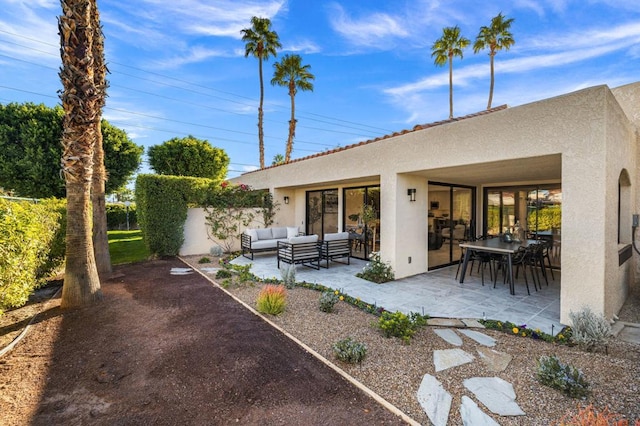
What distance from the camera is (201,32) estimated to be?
12633 mm

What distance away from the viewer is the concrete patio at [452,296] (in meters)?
5.04

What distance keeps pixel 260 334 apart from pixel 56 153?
15.1 metres

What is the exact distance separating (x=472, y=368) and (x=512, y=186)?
828cm

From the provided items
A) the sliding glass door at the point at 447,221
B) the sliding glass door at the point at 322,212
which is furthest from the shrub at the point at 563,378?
the sliding glass door at the point at 322,212

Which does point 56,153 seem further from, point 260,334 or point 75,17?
point 260,334

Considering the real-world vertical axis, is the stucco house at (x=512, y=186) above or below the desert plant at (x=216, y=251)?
above

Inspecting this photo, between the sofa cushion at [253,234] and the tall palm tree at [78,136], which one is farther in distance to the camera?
the sofa cushion at [253,234]

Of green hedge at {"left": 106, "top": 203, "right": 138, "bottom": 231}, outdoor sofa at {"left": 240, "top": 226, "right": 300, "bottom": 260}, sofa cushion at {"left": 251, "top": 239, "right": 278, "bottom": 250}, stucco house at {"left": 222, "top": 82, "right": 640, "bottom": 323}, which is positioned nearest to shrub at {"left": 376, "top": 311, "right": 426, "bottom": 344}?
stucco house at {"left": 222, "top": 82, "right": 640, "bottom": 323}

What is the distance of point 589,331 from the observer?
147 inches

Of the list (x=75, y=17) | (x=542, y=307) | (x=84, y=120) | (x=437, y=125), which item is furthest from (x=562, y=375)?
(x=75, y=17)

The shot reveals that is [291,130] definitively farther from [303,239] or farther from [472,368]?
[472,368]

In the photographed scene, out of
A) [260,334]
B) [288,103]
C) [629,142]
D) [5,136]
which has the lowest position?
[260,334]

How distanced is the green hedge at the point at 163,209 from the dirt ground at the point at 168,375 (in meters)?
5.71

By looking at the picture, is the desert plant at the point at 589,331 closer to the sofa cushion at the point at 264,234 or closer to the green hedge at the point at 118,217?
the sofa cushion at the point at 264,234
